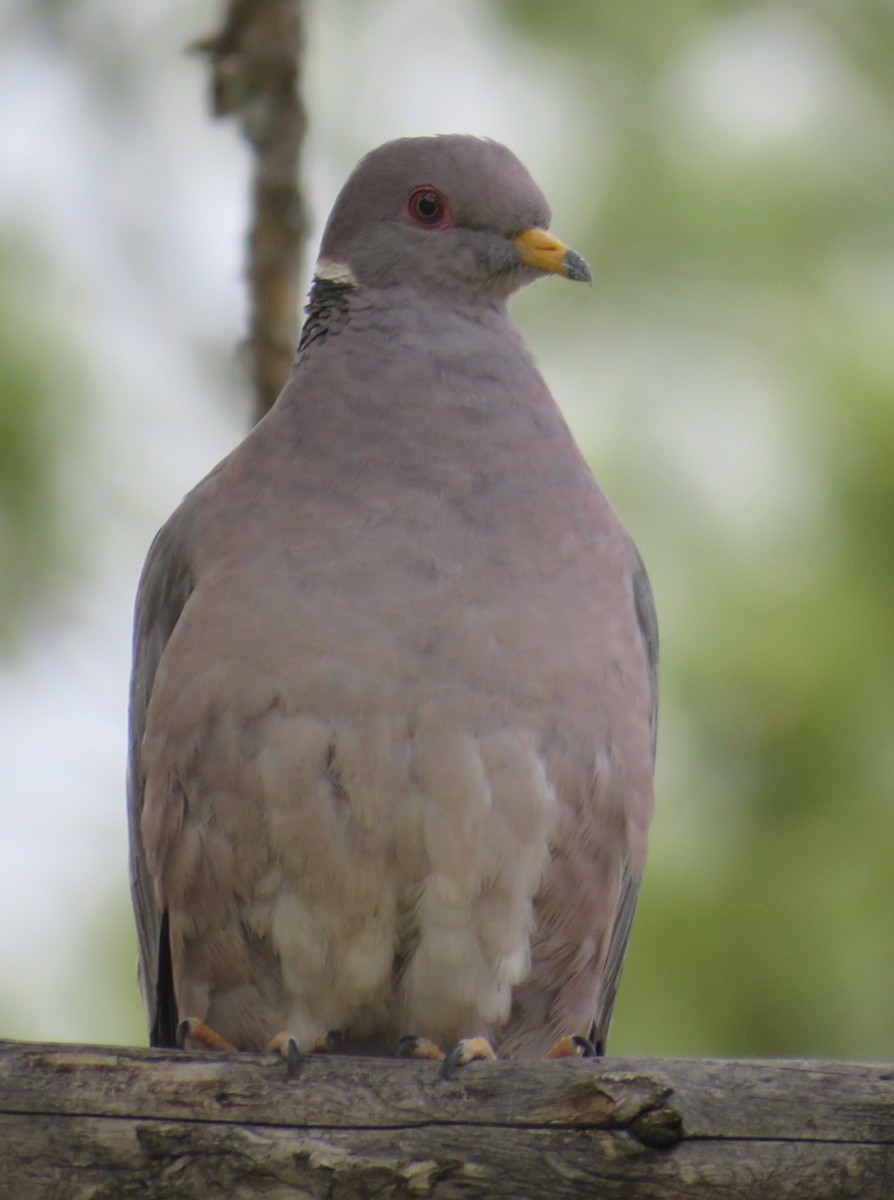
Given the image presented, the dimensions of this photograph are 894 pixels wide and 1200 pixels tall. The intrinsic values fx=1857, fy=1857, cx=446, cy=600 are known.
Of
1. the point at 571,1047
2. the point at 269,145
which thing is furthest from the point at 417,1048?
the point at 269,145

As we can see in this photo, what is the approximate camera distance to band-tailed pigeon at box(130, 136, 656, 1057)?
291cm

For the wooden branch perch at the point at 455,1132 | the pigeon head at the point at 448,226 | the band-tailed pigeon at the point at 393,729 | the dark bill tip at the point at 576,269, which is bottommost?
the wooden branch perch at the point at 455,1132

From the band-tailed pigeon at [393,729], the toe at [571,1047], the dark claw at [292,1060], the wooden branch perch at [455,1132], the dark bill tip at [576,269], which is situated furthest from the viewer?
the dark bill tip at [576,269]

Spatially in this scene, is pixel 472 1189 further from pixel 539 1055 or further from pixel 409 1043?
pixel 539 1055

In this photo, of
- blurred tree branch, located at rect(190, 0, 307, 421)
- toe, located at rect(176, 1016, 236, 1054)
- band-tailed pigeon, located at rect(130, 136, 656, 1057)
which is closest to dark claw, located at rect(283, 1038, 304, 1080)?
band-tailed pigeon, located at rect(130, 136, 656, 1057)

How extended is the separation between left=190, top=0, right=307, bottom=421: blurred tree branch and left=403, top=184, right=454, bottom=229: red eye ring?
0.47 metres

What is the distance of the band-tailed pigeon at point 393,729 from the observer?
291cm

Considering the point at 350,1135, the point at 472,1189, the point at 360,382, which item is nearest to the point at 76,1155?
the point at 350,1135

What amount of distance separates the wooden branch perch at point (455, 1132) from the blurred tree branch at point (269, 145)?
2112mm

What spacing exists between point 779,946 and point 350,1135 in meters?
2.23

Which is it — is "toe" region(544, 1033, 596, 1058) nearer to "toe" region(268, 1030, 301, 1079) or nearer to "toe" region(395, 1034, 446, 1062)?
"toe" region(395, 1034, 446, 1062)

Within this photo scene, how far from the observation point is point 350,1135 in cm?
229

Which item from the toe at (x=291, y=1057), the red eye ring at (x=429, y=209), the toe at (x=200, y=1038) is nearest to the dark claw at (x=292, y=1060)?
the toe at (x=291, y=1057)

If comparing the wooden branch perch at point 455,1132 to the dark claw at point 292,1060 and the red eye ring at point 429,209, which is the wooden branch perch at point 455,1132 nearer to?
the dark claw at point 292,1060
